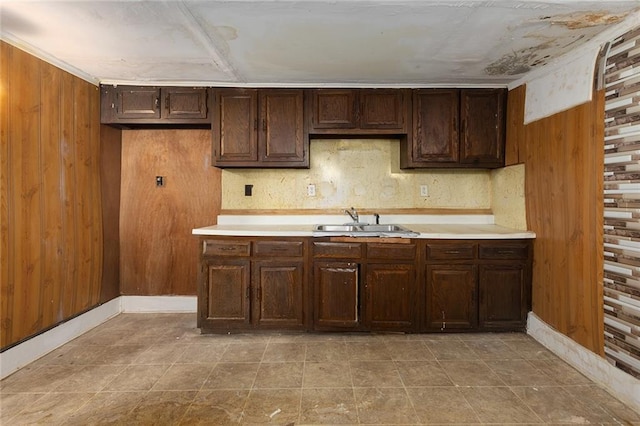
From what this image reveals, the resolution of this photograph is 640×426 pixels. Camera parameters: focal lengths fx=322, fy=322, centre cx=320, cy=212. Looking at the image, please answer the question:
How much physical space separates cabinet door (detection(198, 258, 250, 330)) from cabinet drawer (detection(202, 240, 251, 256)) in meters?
0.06

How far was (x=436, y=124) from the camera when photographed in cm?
294

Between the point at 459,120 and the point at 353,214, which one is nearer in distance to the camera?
the point at 459,120

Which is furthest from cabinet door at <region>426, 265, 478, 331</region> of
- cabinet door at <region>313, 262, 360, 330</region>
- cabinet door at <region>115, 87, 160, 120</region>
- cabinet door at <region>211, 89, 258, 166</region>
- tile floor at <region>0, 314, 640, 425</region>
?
cabinet door at <region>115, 87, 160, 120</region>

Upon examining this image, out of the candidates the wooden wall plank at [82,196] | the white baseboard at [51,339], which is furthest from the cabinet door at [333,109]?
the white baseboard at [51,339]

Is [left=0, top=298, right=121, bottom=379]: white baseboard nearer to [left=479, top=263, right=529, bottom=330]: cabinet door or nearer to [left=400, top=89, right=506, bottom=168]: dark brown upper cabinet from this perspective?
[left=400, top=89, right=506, bottom=168]: dark brown upper cabinet

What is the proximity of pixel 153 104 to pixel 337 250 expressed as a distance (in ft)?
6.93

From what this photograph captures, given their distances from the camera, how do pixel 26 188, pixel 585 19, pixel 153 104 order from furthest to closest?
pixel 153 104, pixel 26 188, pixel 585 19

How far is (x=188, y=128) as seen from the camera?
320cm

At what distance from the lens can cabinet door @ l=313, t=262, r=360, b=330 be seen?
265 centimetres

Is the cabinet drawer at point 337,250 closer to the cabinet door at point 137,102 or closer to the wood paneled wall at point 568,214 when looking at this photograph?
the wood paneled wall at point 568,214

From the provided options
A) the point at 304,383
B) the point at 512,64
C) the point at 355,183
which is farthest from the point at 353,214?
the point at 512,64

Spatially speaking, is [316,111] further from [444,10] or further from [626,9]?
[626,9]

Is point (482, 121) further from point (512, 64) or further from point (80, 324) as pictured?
point (80, 324)

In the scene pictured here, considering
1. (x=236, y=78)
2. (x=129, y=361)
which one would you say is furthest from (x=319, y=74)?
(x=129, y=361)
